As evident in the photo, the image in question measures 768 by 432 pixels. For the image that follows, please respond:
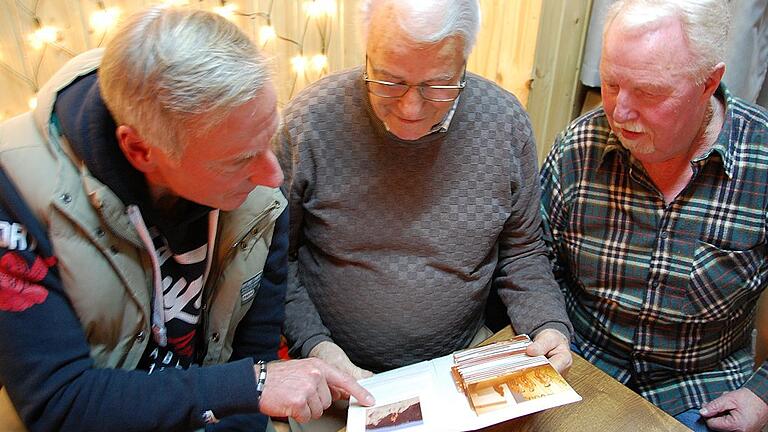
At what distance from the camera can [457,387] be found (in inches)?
42.9

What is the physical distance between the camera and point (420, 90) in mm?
1206

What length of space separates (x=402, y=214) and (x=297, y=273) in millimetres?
320

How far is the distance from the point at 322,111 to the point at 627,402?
892 mm

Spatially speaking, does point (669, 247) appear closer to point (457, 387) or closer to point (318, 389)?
point (457, 387)

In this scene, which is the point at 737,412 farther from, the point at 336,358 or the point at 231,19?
the point at 231,19

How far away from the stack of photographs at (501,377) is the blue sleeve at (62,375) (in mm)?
390

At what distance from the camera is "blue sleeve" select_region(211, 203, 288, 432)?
126cm

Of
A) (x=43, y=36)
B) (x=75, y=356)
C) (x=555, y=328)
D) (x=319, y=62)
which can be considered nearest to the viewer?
(x=75, y=356)

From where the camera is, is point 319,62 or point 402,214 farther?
point 319,62

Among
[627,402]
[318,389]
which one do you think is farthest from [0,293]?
[627,402]

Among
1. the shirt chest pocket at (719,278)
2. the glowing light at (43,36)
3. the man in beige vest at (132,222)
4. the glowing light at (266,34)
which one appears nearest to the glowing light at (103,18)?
the glowing light at (43,36)

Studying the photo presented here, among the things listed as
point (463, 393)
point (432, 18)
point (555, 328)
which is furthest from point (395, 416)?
point (432, 18)

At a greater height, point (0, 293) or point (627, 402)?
point (0, 293)

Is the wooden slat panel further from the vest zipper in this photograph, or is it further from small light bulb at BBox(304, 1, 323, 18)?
the vest zipper
